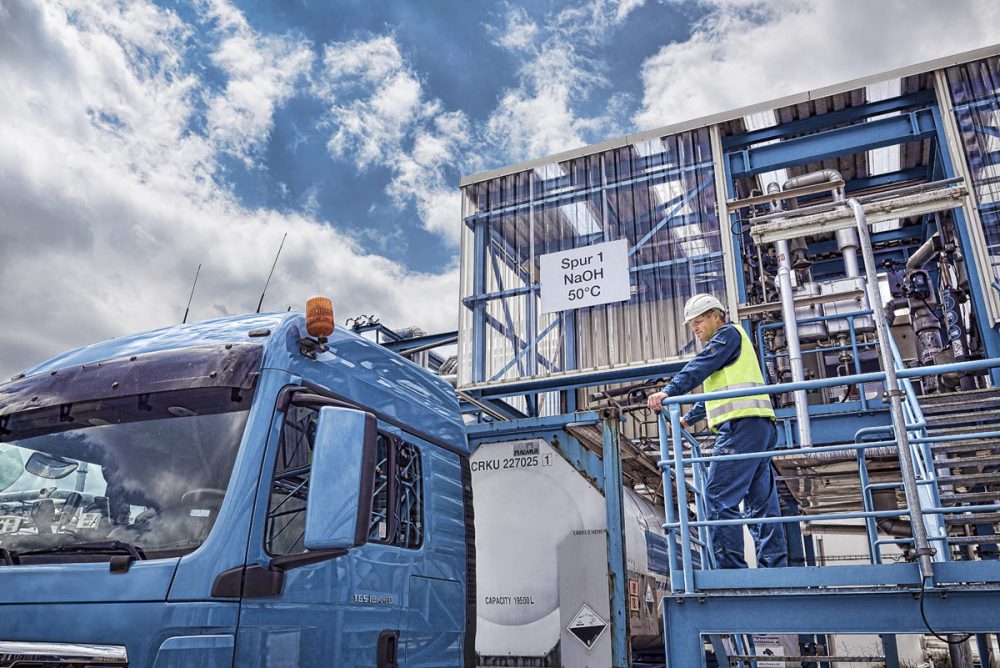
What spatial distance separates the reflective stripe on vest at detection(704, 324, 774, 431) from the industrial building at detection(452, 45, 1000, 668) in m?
0.53

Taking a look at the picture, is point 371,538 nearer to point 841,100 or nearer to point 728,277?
point 728,277

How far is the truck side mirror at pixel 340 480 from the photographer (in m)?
3.50

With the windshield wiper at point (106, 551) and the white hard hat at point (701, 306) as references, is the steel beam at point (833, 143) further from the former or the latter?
the windshield wiper at point (106, 551)

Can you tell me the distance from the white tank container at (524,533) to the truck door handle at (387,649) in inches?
75.0

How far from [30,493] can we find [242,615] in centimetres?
140

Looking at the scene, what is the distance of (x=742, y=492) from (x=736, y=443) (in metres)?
0.34

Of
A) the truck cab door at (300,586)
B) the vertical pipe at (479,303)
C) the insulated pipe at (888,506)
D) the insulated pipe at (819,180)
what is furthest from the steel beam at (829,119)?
the truck cab door at (300,586)

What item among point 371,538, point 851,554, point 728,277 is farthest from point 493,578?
point 851,554

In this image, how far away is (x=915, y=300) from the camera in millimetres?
12719

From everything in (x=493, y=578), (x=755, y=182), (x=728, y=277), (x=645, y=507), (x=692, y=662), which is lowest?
(x=692, y=662)

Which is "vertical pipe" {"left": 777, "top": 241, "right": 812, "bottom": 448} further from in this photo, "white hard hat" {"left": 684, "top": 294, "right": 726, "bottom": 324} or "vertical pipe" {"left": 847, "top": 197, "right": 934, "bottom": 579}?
"vertical pipe" {"left": 847, "top": 197, "right": 934, "bottom": 579}

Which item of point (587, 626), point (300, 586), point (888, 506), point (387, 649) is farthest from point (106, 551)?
point (888, 506)

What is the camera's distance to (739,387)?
5.45m

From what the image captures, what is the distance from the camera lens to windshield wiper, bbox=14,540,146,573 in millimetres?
3463
